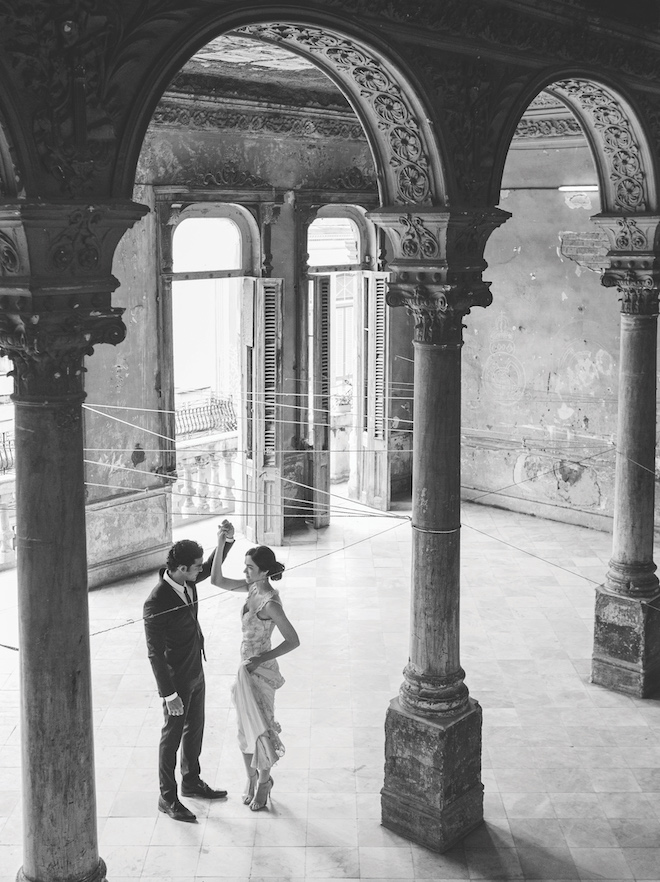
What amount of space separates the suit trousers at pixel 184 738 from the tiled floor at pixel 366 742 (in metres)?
0.21

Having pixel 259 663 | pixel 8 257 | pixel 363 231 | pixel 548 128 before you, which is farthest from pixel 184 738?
pixel 548 128

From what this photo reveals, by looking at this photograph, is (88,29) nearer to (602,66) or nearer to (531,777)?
(602,66)

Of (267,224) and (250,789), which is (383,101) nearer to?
(250,789)

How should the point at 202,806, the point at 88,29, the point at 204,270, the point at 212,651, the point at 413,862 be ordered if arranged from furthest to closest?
1. the point at 204,270
2. the point at 212,651
3. the point at 202,806
4. the point at 413,862
5. the point at 88,29

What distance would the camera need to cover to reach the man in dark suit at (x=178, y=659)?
609 cm

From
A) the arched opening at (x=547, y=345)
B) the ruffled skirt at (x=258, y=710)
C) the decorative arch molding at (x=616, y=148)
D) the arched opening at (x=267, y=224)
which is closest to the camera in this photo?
the ruffled skirt at (x=258, y=710)

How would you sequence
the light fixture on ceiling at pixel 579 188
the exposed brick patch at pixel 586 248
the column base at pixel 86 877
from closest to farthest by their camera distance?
the column base at pixel 86 877 → the light fixture on ceiling at pixel 579 188 → the exposed brick patch at pixel 586 248

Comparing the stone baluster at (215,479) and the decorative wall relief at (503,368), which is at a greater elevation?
the decorative wall relief at (503,368)

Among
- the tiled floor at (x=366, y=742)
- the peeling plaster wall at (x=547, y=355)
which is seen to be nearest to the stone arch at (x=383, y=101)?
the tiled floor at (x=366, y=742)

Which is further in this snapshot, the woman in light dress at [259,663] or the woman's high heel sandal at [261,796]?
the woman's high heel sandal at [261,796]

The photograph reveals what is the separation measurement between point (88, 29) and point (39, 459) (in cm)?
165

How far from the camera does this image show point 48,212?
13.5 feet

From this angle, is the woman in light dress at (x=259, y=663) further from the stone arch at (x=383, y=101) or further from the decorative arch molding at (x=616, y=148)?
the decorative arch molding at (x=616, y=148)

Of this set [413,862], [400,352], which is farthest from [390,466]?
[413,862]
